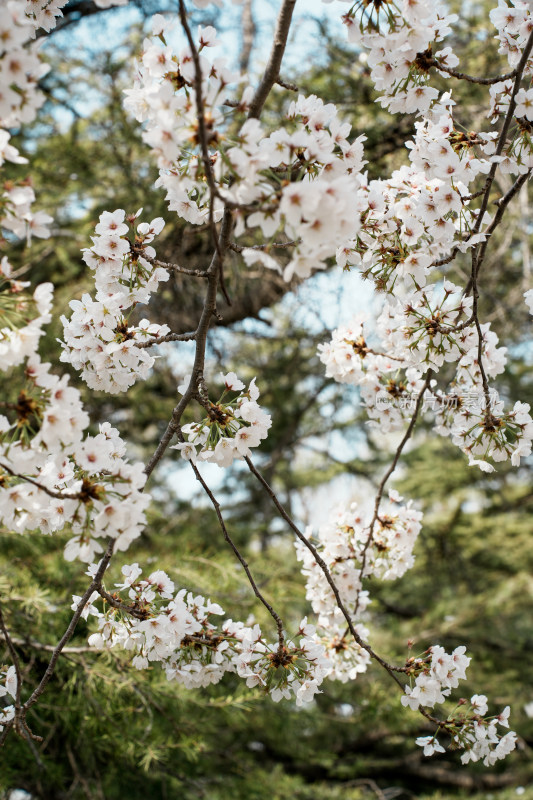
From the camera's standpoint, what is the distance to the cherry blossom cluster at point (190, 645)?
1410mm

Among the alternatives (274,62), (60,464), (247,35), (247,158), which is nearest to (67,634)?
(60,464)

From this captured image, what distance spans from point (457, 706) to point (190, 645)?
645mm

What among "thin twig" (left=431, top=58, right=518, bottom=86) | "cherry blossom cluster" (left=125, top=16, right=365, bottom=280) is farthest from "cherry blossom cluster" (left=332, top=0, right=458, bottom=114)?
"cherry blossom cluster" (left=125, top=16, right=365, bottom=280)

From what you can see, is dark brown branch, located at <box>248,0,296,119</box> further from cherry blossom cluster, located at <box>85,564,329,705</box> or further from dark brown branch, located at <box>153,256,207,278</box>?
cherry blossom cluster, located at <box>85,564,329,705</box>

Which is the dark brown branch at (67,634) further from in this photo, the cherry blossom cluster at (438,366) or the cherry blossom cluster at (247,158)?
the cherry blossom cluster at (438,366)

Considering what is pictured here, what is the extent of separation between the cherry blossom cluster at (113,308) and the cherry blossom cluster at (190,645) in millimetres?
472

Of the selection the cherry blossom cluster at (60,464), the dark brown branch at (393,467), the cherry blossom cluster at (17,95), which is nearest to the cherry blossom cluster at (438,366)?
the dark brown branch at (393,467)

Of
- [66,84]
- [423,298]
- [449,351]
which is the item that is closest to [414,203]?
[423,298]

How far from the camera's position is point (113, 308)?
147cm

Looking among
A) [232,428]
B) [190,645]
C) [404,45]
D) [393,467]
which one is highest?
[404,45]

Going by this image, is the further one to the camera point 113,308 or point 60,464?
point 113,308

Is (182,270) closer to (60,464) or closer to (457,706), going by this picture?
(60,464)

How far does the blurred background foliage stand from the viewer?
85.7 inches

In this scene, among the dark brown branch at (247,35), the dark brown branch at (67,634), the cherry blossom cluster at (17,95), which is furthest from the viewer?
the dark brown branch at (247,35)
